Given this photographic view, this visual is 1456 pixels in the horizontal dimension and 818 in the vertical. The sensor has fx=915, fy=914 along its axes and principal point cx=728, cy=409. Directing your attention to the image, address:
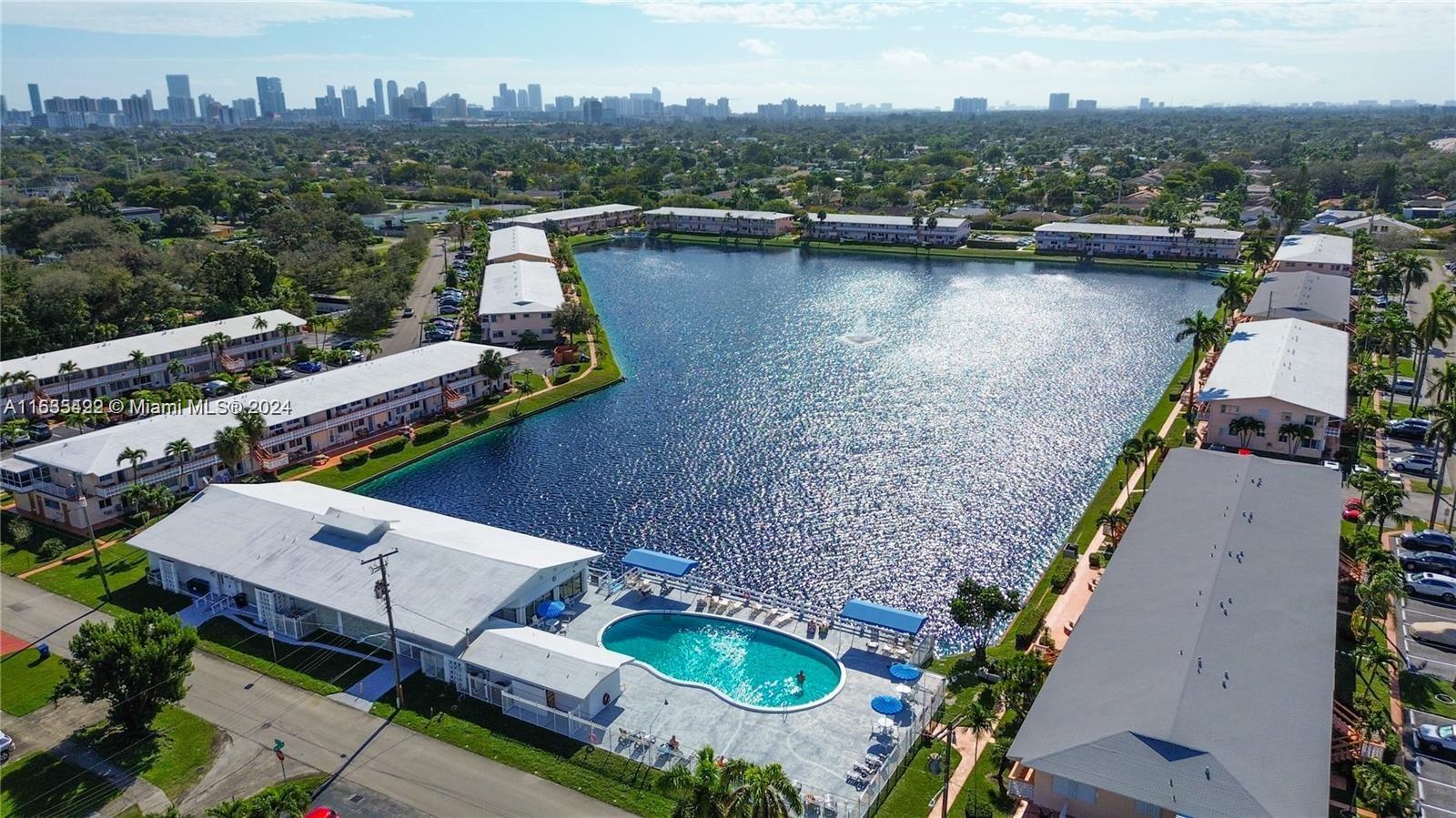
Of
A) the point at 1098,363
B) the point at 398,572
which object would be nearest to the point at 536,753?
the point at 398,572

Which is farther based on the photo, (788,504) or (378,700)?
(788,504)

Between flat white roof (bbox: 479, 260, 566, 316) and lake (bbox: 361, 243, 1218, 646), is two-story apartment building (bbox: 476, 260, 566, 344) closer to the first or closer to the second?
flat white roof (bbox: 479, 260, 566, 316)

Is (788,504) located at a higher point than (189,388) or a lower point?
lower

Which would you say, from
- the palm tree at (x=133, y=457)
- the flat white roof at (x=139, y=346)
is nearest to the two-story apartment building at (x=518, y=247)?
the flat white roof at (x=139, y=346)

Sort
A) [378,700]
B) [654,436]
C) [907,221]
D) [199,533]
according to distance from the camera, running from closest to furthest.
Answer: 1. [378,700]
2. [199,533]
3. [654,436]
4. [907,221]

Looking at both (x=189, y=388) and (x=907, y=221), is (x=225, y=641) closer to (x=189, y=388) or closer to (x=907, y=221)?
(x=189, y=388)

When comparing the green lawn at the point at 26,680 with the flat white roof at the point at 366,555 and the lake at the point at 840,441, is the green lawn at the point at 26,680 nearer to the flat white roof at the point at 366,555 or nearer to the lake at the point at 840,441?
the flat white roof at the point at 366,555

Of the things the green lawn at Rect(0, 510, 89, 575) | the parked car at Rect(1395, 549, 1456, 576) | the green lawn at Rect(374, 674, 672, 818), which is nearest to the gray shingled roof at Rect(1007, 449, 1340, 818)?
the parked car at Rect(1395, 549, 1456, 576)

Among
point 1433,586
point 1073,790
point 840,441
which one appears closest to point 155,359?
point 840,441
